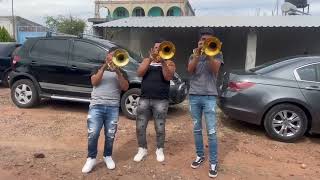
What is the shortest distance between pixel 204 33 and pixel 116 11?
140 feet

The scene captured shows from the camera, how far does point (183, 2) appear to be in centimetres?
4681

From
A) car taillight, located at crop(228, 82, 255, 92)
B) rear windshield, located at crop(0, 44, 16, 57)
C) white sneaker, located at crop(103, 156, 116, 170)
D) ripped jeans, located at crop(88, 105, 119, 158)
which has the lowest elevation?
white sneaker, located at crop(103, 156, 116, 170)

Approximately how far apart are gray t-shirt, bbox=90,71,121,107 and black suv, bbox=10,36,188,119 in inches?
116

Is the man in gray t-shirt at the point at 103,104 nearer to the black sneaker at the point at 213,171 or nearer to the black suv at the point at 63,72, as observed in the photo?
the black sneaker at the point at 213,171

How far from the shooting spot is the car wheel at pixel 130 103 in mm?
8213

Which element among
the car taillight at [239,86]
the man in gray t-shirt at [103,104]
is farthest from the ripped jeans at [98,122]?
the car taillight at [239,86]

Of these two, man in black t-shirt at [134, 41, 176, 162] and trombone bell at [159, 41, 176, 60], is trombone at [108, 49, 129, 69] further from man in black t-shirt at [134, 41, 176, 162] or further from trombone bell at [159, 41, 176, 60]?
trombone bell at [159, 41, 176, 60]

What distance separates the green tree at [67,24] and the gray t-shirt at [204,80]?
95.5 ft

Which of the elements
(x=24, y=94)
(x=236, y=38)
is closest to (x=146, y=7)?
(x=236, y=38)

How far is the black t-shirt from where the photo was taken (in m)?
5.38

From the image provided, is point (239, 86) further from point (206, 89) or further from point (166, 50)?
point (166, 50)

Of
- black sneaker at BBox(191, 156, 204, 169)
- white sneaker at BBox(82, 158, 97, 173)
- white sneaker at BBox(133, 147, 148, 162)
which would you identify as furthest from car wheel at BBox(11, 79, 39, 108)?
black sneaker at BBox(191, 156, 204, 169)

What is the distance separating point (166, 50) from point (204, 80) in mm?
588

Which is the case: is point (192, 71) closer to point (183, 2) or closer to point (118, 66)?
point (118, 66)
